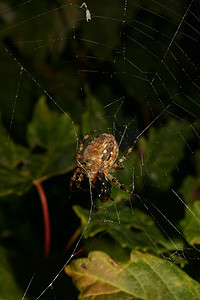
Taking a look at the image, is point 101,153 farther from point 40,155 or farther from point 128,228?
point 128,228

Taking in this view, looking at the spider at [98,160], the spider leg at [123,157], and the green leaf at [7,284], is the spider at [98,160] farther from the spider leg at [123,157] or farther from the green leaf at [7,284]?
the green leaf at [7,284]

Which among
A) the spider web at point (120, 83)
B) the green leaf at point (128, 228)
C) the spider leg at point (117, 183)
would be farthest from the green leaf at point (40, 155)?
the green leaf at point (128, 228)

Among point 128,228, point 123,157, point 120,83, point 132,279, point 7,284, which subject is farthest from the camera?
point 120,83

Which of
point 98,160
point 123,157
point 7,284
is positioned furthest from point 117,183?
point 7,284

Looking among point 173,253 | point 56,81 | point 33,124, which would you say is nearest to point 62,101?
point 56,81

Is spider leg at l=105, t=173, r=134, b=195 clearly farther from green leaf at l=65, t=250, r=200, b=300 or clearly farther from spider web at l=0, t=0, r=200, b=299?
green leaf at l=65, t=250, r=200, b=300

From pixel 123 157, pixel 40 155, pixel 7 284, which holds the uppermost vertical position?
pixel 40 155

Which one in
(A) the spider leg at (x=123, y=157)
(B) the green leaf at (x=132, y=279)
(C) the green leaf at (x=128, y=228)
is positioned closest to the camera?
(B) the green leaf at (x=132, y=279)
